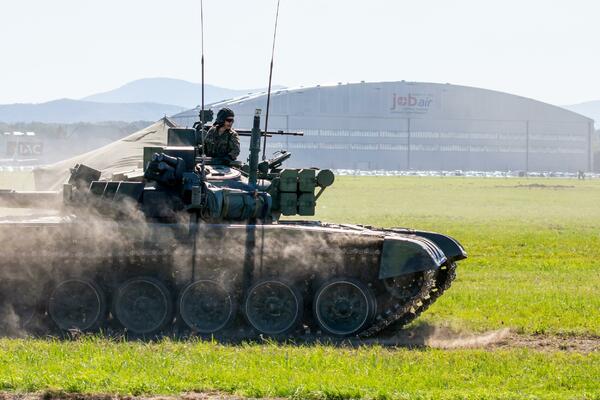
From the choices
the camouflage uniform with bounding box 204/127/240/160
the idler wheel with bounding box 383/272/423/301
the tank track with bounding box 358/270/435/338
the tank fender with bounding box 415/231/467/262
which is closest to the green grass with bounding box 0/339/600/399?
the tank track with bounding box 358/270/435/338

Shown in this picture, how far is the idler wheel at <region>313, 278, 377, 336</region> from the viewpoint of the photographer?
1816 centimetres

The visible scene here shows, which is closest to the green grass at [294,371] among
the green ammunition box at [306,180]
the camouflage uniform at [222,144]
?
the green ammunition box at [306,180]

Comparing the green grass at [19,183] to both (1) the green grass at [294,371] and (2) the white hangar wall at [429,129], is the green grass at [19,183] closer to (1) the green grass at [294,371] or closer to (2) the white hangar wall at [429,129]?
(1) the green grass at [294,371]

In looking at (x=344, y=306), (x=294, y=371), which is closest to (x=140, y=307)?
(x=344, y=306)

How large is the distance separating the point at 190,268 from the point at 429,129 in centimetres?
11388

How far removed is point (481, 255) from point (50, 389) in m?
20.5

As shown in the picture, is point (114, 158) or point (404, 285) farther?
point (114, 158)

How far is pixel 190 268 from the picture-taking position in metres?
18.2

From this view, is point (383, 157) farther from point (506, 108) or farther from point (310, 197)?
point (310, 197)

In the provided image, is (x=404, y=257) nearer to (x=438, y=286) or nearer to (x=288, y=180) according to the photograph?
(x=438, y=286)

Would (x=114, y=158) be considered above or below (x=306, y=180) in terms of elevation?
above

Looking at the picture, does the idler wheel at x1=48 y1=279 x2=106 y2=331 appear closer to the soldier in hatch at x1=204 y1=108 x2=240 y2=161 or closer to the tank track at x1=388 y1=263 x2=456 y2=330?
the soldier in hatch at x1=204 y1=108 x2=240 y2=161

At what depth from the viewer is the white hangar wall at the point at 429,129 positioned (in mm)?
122688

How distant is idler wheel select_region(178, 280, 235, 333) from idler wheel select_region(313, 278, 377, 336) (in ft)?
4.56
